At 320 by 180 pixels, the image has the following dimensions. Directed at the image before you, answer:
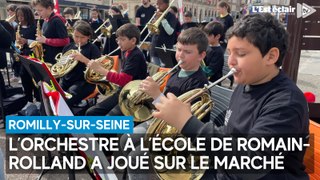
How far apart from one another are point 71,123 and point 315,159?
143 cm

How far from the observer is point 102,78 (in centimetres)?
331

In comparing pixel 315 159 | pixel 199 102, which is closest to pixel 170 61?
pixel 199 102

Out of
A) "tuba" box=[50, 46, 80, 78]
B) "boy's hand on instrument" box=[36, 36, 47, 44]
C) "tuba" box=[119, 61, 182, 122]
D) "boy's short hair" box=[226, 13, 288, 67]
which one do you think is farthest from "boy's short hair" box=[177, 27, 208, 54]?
"boy's hand on instrument" box=[36, 36, 47, 44]

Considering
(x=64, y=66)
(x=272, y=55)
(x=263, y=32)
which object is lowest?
(x=64, y=66)

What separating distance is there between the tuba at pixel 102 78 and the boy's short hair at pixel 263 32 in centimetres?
216

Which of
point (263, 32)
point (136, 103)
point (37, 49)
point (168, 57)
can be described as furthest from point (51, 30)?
point (263, 32)

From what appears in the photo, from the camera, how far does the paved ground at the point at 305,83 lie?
9.34ft

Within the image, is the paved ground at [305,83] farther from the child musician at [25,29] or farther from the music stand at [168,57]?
the music stand at [168,57]

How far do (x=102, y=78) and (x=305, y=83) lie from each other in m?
5.25

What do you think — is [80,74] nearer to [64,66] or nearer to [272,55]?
[64,66]

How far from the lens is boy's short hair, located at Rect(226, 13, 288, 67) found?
1.30m

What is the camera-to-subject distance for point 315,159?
5.61ft

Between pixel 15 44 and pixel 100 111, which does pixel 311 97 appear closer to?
pixel 100 111

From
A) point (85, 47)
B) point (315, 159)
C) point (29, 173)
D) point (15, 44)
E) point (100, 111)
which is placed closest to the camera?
point (315, 159)
